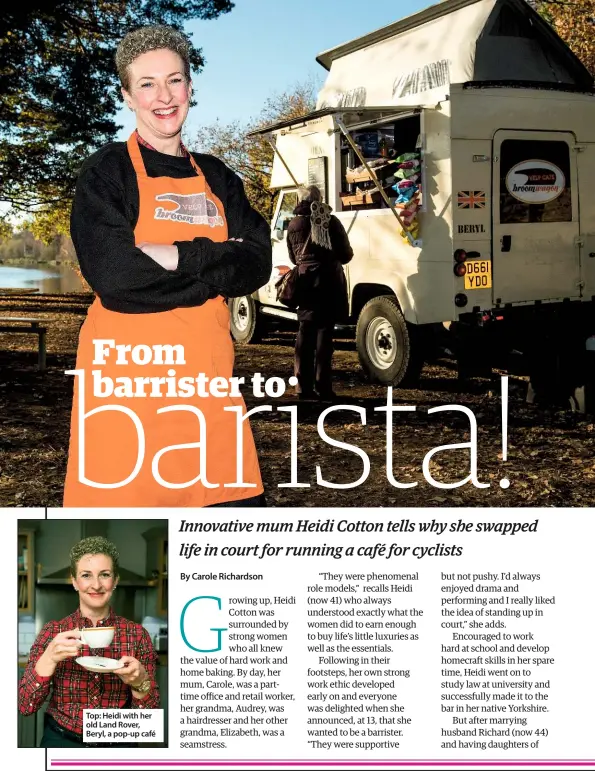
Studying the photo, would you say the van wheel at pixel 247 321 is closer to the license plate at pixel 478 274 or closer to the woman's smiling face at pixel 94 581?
the license plate at pixel 478 274

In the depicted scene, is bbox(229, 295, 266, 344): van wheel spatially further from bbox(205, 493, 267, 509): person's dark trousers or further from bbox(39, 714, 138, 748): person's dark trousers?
bbox(39, 714, 138, 748): person's dark trousers

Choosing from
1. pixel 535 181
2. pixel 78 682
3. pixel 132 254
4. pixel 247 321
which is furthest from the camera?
pixel 247 321

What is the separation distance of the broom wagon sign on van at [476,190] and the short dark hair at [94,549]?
6.96 metres

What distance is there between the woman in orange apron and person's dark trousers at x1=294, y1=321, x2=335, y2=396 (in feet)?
20.9

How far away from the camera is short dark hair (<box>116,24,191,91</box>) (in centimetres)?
256

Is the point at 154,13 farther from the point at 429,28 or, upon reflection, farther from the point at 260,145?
the point at 260,145

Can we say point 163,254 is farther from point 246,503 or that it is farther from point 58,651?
point 58,651

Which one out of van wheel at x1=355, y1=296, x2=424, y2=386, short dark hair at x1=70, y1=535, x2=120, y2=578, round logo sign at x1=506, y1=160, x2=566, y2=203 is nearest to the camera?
short dark hair at x1=70, y1=535, x2=120, y2=578

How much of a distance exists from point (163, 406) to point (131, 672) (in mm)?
744

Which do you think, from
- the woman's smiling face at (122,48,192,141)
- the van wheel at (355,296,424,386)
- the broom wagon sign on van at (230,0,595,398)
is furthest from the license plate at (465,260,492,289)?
the woman's smiling face at (122,48,192,141)

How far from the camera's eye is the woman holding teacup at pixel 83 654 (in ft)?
8.75

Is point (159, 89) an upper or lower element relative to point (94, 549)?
upper

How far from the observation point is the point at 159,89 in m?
2.56

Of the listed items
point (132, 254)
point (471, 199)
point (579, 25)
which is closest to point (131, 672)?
point (132, 254)
